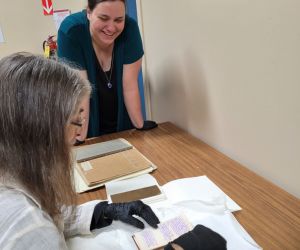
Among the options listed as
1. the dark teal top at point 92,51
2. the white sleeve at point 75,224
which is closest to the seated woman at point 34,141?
the white sleeve at point 75,224

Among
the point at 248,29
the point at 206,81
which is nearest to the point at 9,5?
the point at 206,81

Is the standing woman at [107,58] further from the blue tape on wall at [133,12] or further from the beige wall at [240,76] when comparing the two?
the blue tape on wall at [133,12]

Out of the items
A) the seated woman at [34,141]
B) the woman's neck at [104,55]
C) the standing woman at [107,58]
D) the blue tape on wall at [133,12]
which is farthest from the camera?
the blue tape on wall at [133,12]

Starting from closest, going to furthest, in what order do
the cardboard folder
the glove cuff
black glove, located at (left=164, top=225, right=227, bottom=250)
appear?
black glove, located at (left=164, top=225, right=227, bottom=250)
the glove cuff
the cardboard folder

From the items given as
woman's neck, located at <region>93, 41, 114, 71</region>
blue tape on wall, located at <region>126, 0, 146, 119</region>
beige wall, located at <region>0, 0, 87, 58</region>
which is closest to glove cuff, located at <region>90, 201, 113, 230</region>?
woman's neck, located at <region>93, 41, 114, 71</region>

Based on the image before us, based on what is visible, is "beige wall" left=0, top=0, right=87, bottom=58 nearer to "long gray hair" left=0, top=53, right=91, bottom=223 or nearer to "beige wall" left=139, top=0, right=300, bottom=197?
"beige wall" left=139, top=0, right=300, bottom=197

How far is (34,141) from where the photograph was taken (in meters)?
0.54

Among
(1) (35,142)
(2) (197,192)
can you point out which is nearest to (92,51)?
(2) (197,192)

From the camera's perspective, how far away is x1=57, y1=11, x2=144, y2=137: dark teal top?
1.32 meters

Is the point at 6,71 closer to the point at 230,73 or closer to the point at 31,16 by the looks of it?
the point at 230,73

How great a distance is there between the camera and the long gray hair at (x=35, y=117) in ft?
1.72

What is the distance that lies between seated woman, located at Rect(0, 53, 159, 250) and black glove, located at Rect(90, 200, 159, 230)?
8.2 inches

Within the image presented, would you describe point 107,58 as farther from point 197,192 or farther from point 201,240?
point 201,240

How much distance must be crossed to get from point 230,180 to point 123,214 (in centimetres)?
38
